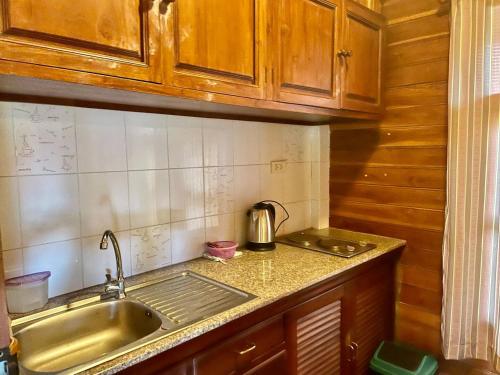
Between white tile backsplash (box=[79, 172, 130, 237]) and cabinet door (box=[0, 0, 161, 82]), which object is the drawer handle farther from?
cabinet door (box=[0, 0, 161, 82])

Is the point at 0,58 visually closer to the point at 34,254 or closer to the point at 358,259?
the point at 34,254

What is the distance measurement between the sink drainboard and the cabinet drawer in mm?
111

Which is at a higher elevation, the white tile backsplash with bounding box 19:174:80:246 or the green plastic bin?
the white tile backsplash with bounding box 19:174:80:246

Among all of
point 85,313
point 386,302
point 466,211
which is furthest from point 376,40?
point 85,313

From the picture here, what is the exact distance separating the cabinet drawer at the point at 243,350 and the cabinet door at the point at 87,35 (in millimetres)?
876

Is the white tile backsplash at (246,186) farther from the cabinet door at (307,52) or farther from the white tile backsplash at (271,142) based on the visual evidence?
the cabinet door at (307,52)

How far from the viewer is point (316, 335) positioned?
152cm

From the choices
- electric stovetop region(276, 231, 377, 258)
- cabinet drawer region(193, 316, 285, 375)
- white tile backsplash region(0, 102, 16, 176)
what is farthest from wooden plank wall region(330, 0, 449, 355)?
white tile backsplash region(0, 102, 16, 176)

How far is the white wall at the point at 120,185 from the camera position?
120cm

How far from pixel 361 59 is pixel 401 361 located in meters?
1.55

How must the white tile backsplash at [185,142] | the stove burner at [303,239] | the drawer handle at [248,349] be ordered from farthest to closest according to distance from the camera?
→ the stove burner at [303,239] < the white tile backsplash at [185,142] < the drawer handle at [248,349]

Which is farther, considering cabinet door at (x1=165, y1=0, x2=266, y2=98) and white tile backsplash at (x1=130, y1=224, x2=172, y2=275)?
white tile backsplash at (x1=130, y1=224, x2=172, y2=275)

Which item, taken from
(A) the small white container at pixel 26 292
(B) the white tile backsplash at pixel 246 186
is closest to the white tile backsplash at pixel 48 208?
(A) the small white container at pixel 26 292

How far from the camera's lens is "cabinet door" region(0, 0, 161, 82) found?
0.81 m
